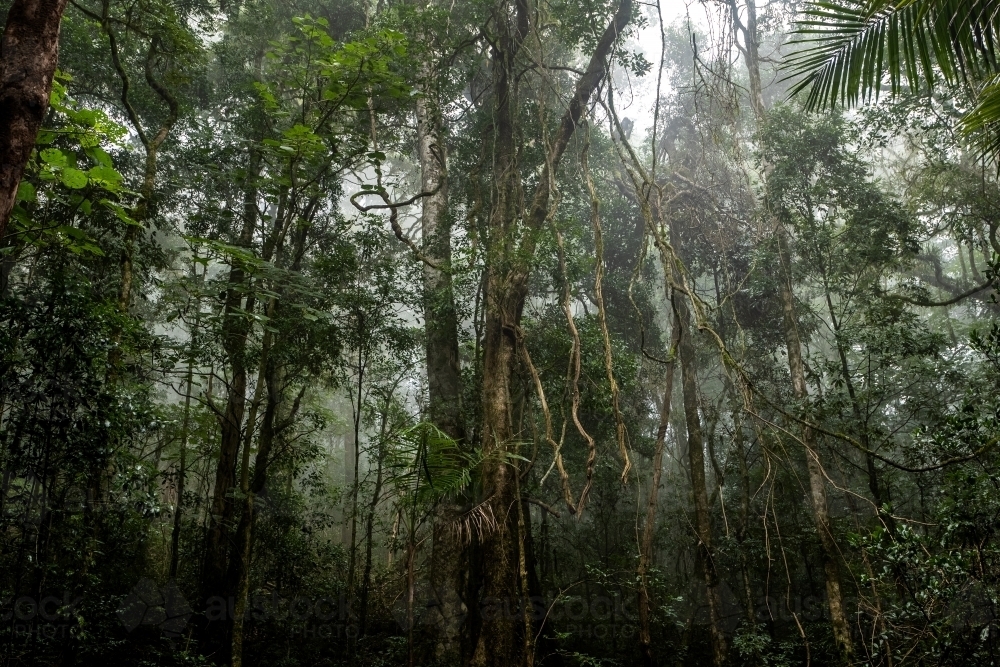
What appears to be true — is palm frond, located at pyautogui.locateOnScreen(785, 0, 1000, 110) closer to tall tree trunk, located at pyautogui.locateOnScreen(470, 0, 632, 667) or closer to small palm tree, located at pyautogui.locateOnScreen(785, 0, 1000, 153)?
Result: small palm tree, located at pyautogui.locateOnScreen(785, 0, 1000, 153)

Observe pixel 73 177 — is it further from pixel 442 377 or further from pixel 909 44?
pixel 442 377

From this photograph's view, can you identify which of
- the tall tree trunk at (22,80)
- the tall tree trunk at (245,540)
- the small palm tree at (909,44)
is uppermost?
the small palm tree at (909,44)

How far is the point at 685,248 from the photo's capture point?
36.6ft

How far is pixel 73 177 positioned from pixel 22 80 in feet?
2.74

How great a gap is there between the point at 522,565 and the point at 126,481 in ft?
9.69

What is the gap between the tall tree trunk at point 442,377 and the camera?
6.94 metres

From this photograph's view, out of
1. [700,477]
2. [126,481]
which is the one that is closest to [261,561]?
[126,481]

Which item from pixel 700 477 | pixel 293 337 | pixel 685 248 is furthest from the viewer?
pixel 685 248

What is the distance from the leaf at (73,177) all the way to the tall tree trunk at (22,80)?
27.8 inches

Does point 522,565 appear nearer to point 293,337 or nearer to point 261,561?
point 293,337

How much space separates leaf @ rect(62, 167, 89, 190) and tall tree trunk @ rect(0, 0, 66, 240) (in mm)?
705

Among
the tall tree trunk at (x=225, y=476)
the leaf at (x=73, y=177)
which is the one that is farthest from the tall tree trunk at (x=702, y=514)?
the leaf at (x=73, y=177)

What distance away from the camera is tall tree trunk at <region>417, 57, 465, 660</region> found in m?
6.94

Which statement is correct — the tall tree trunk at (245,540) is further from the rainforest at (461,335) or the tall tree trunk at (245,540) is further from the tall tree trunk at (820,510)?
the tall tree trunk at (820,510)
